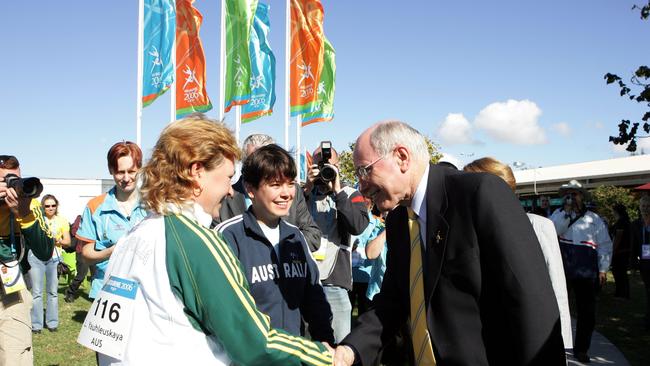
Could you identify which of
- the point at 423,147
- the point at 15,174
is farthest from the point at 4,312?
the point at 423,147

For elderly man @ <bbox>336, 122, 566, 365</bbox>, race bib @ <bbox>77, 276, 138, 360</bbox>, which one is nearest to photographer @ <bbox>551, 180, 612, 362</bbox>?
elderly man @ <bbox>336, 122, 566, 365</bbox>

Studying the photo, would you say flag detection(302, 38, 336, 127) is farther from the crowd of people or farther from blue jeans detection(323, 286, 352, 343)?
the crowd of people

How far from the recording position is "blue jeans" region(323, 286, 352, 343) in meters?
4.89

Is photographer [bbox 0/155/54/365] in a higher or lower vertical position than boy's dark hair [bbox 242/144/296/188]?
lower

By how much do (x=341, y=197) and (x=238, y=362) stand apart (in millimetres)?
2804

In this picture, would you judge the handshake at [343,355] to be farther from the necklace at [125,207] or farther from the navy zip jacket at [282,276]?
the necklace at [125,207]

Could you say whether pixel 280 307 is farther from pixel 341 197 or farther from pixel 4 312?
pixel 4 312

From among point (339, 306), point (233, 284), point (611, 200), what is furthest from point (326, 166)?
point (611, 200)

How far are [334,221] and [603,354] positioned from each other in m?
4.90

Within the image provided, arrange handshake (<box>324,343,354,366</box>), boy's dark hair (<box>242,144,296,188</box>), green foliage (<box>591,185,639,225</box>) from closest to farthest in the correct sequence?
handshake (<box>324,343,354,366</box>) < boy's dark hair (<box>242,144,296,188</box>) < green foliage (<box>591,185,639,225</box>)

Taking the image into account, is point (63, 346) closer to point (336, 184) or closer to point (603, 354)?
point (336, 184)

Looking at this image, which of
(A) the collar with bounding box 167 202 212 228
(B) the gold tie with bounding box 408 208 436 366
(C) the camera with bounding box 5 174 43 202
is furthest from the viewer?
(C) the camera with bounding box 5 174 43 202

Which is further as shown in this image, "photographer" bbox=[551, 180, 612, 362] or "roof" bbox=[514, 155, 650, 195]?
"roof" bbox=[514, 155, 650, 195]

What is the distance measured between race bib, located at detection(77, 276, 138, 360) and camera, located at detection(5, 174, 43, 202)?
6.58ft
